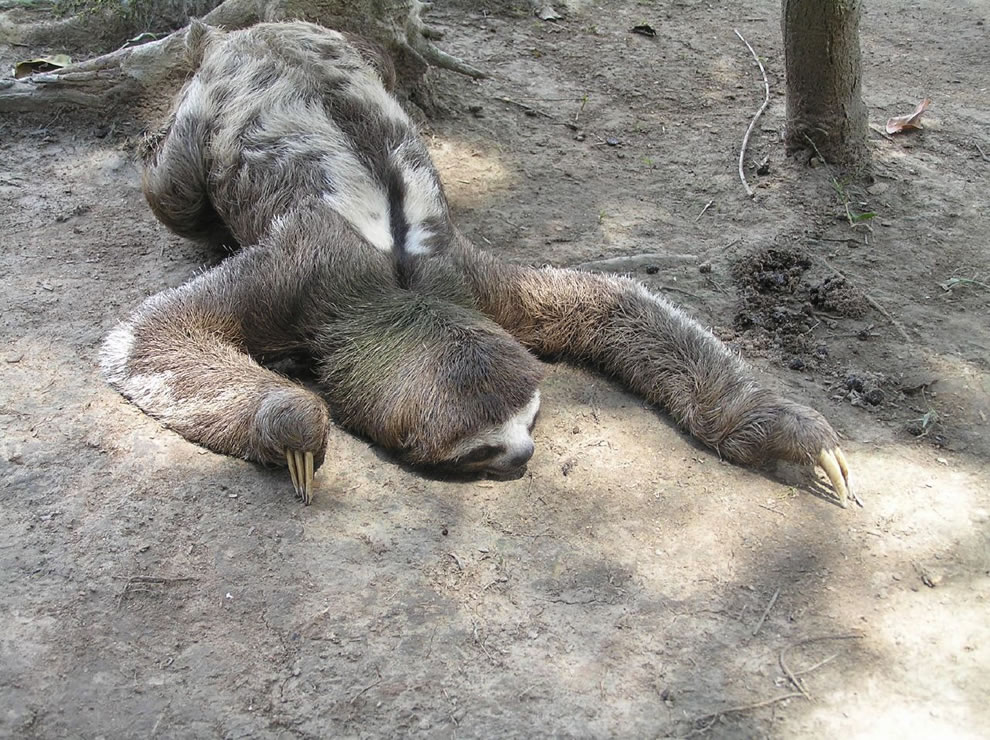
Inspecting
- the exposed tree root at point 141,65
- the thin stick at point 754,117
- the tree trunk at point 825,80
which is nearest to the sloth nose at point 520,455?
the thin stick at point 754,117

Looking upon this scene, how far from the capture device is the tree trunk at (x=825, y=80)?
6.19m

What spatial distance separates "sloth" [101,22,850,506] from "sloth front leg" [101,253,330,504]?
0.01 m

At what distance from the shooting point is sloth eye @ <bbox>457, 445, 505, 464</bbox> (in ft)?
13.6

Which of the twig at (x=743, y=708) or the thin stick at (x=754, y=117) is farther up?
the thin stick at (x=754, y=117)

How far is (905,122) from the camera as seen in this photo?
7.10 m

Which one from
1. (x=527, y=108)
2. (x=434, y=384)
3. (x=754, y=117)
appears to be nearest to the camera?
(x=434, y=384)

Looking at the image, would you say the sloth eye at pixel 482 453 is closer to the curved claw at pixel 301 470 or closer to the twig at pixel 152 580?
the curved claw at pixel 301 470

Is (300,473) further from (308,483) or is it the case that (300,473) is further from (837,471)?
(837,471)

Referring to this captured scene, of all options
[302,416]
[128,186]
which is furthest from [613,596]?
[128,186]

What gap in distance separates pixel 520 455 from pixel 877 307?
8.49 feet

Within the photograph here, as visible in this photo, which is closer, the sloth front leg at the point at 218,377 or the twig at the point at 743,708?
the twig at the point at 743,708

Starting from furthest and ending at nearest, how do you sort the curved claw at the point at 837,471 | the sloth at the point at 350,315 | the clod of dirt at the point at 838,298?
the clod of dirt at the point at 838,298 → the sloth at the point at 350,315 → the curved claw at the point at 837,471

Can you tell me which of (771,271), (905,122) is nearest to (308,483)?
(771,271)

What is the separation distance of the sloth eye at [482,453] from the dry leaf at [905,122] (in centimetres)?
481
